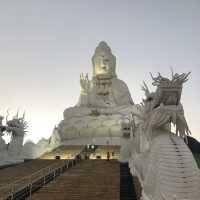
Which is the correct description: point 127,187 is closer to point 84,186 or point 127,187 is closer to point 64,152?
Answer: point 84,186

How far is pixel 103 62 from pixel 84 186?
20816 millimetres

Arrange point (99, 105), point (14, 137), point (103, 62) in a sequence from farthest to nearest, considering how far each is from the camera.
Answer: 1. point (103, 62)
2. point (99, 105)
3. point (14, 137)

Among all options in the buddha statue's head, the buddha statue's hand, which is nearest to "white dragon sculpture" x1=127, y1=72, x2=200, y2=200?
the buddha statue's hand

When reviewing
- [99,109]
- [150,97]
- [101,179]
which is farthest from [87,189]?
[99,109]

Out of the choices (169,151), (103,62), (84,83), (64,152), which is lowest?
(64,152)

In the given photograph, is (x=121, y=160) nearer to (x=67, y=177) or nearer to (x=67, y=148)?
(x=67, y=177)

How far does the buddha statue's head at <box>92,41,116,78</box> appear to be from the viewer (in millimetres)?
27891

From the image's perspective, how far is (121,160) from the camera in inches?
514

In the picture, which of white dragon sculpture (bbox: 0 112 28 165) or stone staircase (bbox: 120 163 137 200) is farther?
white dragon sculpture (bbox: 0 112 28 165)

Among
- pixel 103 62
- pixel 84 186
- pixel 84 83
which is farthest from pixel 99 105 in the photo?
pixel 84 186

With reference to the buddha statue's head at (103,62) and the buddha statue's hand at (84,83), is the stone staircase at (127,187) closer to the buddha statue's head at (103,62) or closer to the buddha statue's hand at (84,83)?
the buddha statue's hand at (84,83)

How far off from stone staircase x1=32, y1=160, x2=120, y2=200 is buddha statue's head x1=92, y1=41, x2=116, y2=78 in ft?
59.0

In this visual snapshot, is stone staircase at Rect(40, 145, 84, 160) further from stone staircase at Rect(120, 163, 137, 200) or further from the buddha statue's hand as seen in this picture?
stone staircase at Rect(120, 163, 137, 200)

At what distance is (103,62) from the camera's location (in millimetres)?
27953
